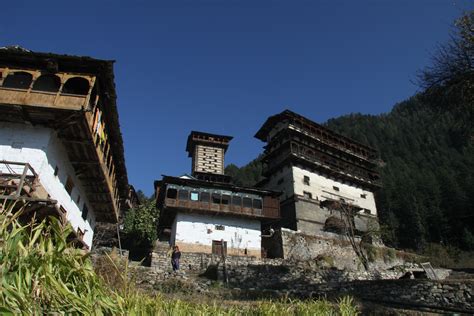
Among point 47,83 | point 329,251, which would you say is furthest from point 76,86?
point 329,251

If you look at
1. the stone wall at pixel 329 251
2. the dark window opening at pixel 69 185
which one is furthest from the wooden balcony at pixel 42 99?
the stone wall at pixel 329 251

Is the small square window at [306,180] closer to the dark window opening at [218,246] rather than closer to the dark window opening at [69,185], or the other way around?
the dark window opening at [218,246]

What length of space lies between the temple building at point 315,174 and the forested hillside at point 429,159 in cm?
466

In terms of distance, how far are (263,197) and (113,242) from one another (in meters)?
15.4

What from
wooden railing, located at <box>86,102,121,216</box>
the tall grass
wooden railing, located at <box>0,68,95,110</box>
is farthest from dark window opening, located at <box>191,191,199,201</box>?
the tall grass

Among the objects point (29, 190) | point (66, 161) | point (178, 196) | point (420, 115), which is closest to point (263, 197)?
point (178, 196)

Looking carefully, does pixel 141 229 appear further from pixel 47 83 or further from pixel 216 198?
pixel 47 83

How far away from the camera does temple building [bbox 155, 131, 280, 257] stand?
1262 inches

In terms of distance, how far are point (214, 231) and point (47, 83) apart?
770 inches

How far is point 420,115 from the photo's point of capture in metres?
132

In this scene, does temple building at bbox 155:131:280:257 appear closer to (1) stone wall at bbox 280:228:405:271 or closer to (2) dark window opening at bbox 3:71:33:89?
(1) stone wall at bbox 280:228:405:271

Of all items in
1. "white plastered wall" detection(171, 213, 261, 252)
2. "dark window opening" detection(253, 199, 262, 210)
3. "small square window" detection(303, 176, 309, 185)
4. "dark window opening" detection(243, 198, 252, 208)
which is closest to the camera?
"white plastered wall" detection(171, 213, 261, 252)

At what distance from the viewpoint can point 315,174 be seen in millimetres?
43406

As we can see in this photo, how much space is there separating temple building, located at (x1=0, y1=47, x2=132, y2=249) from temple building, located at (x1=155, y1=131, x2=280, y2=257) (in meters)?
12.4
